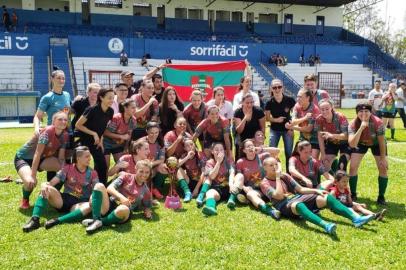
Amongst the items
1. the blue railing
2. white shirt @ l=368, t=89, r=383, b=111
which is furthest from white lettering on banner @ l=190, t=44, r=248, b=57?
white shirt @ l=368, t=89, r=383, b=111

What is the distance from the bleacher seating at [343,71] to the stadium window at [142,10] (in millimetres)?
12883

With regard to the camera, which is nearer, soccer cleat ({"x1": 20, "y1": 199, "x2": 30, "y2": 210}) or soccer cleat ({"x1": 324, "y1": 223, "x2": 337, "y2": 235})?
soccer cleat ({"x1": 324, "y1": 223, "x2": 337, "y2": 235})

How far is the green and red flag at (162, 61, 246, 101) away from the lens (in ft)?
50.1

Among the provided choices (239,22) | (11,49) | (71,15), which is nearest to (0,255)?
(11,49)

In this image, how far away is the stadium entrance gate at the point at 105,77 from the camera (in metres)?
25.6

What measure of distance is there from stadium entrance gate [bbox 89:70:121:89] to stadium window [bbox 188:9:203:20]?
13049mm

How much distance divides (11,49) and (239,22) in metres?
20.6

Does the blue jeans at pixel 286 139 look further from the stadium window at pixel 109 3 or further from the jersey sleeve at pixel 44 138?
the stadium window at pixel 109 3

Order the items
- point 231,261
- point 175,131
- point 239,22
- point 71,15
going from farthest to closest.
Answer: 1. point 239,22
2. point 71,15
3. point 175,131
4. point 231,261

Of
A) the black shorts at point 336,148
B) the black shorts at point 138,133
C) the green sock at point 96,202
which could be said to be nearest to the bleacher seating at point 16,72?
the black shorts at point 138,133

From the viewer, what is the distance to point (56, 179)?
17.8 ft

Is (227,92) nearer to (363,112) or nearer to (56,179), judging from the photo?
(363,112)

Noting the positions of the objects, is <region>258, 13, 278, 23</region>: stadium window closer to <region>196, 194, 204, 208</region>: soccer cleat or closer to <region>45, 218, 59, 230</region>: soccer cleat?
<region>196, 194, 204, 208</region>: soccer cleat

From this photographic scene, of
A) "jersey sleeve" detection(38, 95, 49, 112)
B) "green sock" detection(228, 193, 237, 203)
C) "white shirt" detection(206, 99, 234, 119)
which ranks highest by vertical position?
"jersey sleeve" detection(38, 95, 49, 112)
